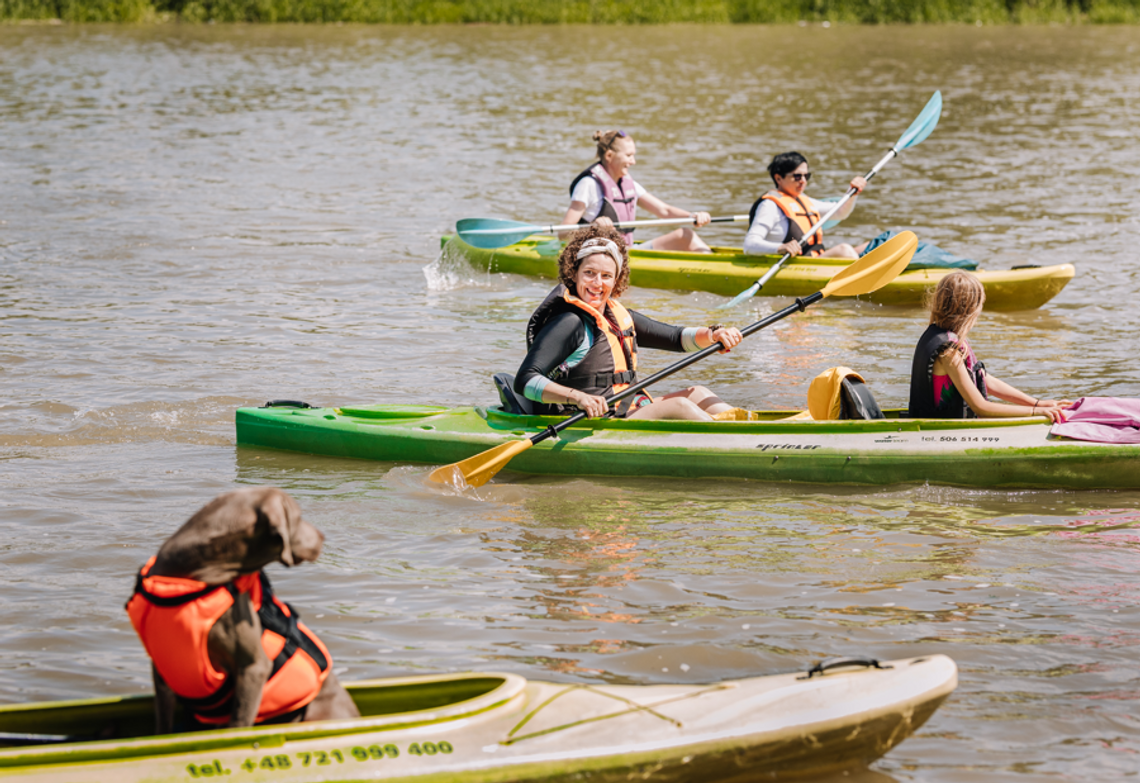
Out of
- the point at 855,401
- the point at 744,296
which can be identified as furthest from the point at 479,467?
the point at 744,296

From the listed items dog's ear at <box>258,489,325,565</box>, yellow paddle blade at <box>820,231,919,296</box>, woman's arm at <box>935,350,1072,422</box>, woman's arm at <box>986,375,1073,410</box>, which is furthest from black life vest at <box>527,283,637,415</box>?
dog's ear at <box>258,489,325,565</box>

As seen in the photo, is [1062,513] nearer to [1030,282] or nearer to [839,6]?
[1030,282]

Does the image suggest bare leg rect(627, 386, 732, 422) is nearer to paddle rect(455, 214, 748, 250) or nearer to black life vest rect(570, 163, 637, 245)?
black life vest rect(570, 163, 637, 245)

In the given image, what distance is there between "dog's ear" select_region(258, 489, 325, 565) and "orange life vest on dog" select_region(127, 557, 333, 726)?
5.6 inches

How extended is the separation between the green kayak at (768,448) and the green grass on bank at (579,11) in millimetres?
29276

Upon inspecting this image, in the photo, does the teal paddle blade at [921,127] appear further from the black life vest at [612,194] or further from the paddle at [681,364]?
the paddle at [681,364]

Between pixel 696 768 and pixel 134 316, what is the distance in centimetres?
682

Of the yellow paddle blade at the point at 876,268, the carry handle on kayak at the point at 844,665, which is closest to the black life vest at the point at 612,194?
the yellow paddle blade at the point at 876,268

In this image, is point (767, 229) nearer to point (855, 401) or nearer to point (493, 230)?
point (493, 230)

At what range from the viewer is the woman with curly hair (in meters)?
5.43

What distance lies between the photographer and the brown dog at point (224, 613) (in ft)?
8.96

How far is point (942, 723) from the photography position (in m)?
3.61

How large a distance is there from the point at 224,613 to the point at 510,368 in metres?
5.10

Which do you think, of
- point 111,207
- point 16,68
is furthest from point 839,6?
point 111,207
